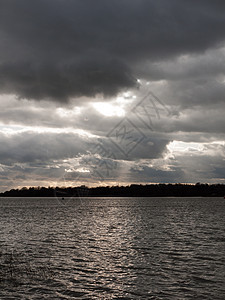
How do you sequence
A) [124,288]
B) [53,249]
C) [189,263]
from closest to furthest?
[124,288]
[189,263]
[53,249]

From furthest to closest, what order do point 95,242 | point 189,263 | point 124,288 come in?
point 95,242, point 189,263, point 124,288

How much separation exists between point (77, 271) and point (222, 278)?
1214 centimetres

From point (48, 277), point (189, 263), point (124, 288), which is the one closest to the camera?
point (124, 288)

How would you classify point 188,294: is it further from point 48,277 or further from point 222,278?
point 48,277

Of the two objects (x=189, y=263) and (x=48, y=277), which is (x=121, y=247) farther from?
(x=48, y=277)

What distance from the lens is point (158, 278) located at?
25.0m

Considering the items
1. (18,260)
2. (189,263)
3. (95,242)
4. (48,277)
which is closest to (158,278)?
(189,263)

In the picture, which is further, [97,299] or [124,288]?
[124,288]

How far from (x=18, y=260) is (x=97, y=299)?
45.9 ft

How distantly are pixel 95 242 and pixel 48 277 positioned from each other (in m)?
19.9

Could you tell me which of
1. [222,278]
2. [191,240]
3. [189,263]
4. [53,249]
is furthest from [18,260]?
[191,240]

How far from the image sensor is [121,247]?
131ft

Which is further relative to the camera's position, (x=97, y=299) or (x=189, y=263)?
(x=189, y=263)

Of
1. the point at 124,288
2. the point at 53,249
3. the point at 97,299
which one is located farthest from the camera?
the point at 53,249
